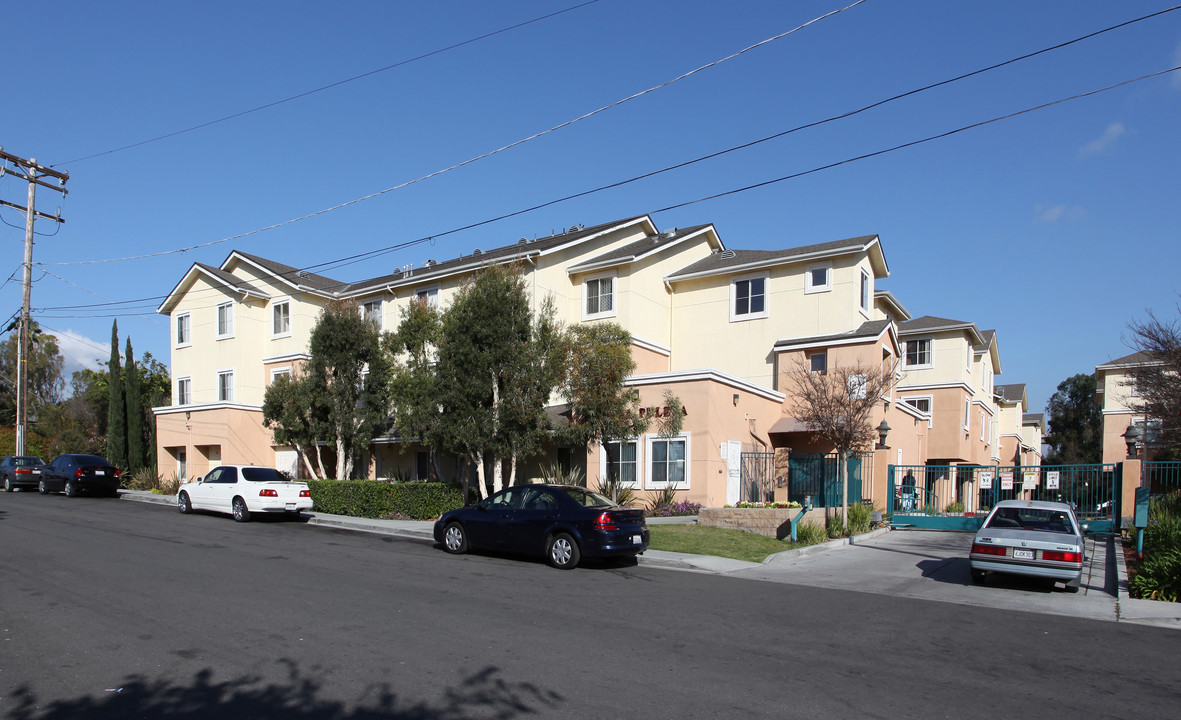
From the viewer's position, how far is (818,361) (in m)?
28.7

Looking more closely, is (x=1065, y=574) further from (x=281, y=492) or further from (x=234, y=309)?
(x=234, y=309)

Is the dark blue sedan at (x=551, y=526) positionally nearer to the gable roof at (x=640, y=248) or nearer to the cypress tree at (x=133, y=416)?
the gable roof at (x=640, y=248)

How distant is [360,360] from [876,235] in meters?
18.7

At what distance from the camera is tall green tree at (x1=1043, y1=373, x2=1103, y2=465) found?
7388 cm

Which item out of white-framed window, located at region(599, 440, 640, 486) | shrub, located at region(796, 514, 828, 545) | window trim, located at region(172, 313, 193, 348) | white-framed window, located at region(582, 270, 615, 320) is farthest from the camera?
window trim, located at region(172, 313, 193, 348)

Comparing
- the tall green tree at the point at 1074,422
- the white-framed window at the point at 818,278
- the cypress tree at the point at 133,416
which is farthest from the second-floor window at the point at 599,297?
the tall green tree at the point at 1074,422

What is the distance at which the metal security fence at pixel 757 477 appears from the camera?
79.6 ft

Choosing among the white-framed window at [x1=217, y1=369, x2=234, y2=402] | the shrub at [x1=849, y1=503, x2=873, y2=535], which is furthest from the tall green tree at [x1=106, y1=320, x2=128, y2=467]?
the shrub at [x1=849, y1=503, x2=873, y2=535]

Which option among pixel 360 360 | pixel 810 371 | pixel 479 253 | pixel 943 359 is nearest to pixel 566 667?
pixel 360 360

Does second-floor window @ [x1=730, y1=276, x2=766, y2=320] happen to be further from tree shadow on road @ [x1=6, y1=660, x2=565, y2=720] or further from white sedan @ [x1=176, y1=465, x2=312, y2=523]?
tree shadow on road @ [x1=6, y1=660, x2=565, y2=720]

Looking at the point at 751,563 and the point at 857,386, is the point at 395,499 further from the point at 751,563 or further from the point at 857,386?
the point at 857,386

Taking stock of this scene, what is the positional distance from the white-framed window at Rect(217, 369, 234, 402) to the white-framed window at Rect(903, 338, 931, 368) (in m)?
32.5

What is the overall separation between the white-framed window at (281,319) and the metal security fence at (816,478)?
22047 mm

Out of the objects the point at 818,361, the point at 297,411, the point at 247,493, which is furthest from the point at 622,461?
the point at 297,411
